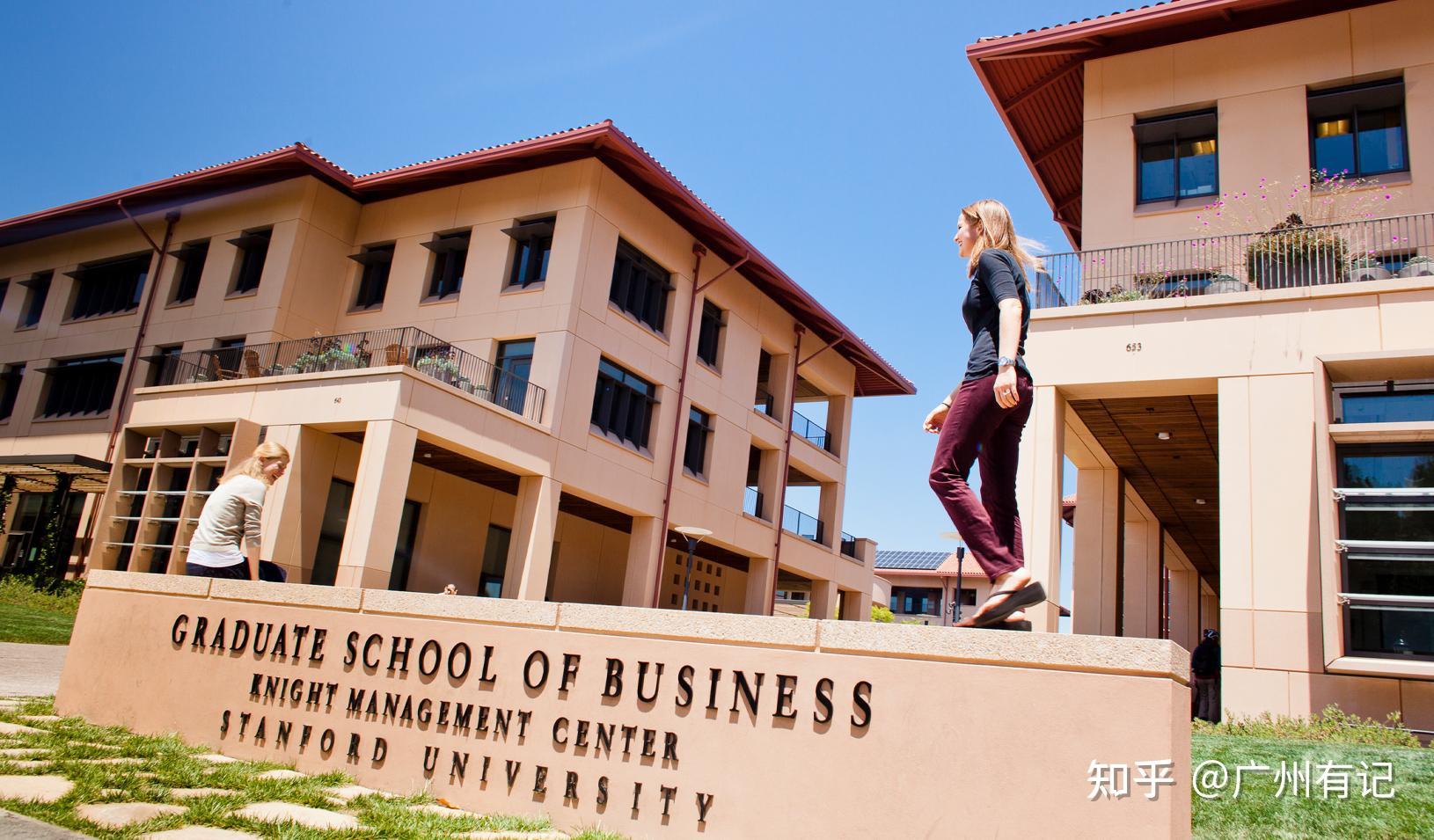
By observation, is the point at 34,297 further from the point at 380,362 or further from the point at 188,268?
the point at 380,362

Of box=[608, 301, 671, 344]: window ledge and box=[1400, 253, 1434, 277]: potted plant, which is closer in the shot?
box=[1400, 253, 1434, 277]: potted plant

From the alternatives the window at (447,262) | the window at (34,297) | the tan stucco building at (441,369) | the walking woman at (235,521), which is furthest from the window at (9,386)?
the walking woman at (235,521)

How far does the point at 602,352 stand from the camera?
864 inches

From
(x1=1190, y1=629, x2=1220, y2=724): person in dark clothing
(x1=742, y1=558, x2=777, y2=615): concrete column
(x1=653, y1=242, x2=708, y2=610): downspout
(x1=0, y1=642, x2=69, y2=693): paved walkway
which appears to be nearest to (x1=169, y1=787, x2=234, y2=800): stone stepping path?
(x1=0, y1=642, x2=69, y2=693): paved walkway

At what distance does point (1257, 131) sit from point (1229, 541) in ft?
25.5

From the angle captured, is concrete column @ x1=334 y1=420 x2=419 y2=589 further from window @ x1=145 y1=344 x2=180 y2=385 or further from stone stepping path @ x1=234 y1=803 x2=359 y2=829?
stone stepping path @ x1=234 y1=803 x2=359 y2=829

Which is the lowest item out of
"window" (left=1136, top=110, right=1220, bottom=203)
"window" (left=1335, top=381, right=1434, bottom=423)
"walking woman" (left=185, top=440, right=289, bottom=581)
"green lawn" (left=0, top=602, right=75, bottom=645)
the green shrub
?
"green lawn" (left=0, top=602, right=75, bottom=645)

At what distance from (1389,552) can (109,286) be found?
30.9 meters

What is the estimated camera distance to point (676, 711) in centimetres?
473

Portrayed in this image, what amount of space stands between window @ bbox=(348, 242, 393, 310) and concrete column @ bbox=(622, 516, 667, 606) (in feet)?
27.7

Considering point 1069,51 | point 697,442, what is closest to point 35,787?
point 1069,51

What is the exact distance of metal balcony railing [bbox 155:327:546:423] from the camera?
773 inches

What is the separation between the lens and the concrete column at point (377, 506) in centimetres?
A: 1709

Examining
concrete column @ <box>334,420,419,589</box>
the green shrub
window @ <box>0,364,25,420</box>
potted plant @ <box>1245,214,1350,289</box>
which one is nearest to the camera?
the green shrub
